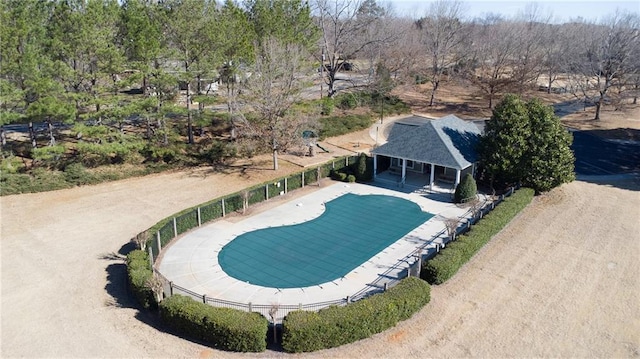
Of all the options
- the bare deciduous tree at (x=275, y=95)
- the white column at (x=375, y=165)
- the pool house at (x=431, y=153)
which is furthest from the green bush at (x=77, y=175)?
the pool house at (x=431, y=153)

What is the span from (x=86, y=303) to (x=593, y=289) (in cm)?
2046

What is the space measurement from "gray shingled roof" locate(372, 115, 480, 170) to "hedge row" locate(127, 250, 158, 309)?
17.7m

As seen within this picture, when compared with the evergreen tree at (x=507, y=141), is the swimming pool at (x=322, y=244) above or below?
below

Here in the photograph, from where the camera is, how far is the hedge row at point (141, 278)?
18.0 meters

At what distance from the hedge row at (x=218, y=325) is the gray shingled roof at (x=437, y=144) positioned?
17.7 metres

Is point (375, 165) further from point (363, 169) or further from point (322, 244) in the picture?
point (322, 244)

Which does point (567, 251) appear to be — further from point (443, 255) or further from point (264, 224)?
point (264, 224)

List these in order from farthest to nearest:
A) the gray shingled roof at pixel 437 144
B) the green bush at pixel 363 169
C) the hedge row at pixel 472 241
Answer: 1. the green bush at pixel 363 169
2. the gray shingled roof at pixel 437 144
3. the hedge row at pixel 472 241

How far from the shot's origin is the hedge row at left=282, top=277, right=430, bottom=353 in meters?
15.6

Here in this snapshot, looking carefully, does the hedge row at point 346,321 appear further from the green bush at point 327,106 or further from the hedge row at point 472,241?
the green bush at point 327,106

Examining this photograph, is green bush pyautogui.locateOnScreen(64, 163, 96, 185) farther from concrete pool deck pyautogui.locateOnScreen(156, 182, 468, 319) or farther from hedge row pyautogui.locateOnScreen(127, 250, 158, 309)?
Result: hedge row pyautogui.locateOnScreen(127, 250, 158, 309)

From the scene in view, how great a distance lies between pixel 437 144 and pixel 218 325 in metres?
19.6

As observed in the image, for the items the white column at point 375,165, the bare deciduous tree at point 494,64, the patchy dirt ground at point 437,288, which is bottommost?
the patchy dirt ground at point 437,288

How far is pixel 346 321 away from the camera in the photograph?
52.4ft
